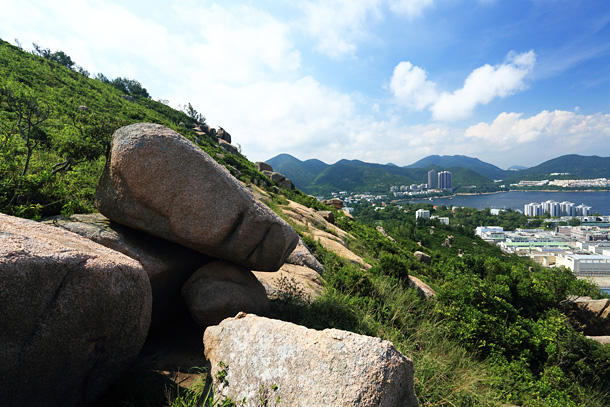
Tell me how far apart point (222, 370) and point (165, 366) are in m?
1.76

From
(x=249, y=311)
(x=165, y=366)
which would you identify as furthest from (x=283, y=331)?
(x=165, y=366)

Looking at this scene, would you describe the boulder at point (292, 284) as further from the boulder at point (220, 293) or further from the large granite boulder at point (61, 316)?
the large granite boulder at point (61, 316)

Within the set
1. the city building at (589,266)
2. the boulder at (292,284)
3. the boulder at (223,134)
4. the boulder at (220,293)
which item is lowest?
the city building at (589,266)

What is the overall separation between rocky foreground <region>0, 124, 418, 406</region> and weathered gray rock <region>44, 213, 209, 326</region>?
0.02 meters

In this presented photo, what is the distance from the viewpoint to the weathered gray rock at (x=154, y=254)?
16.3 feet

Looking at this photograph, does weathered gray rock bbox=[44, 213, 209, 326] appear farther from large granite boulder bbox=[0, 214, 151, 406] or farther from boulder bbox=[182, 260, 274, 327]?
large granite boulder bbox=[0, 214, 151, 406]

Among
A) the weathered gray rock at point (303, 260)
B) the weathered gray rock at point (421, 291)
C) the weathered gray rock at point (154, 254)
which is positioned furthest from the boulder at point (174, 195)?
the weathered gray rock at point (421, 291)

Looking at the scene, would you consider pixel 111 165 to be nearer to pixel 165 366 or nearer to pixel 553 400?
pixel 165 366

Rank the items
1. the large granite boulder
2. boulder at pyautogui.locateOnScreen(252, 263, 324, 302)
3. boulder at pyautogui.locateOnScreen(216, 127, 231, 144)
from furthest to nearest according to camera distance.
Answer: boulder at pyautogui.locateOnScreen(216, 127, 231, 144)
boulder at pyautogui.locateOnScreen(252, 263, 324, 302)
the large granite boulder

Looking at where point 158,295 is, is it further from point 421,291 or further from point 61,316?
point 421,291

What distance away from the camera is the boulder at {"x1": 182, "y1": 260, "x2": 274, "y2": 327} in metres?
5.21

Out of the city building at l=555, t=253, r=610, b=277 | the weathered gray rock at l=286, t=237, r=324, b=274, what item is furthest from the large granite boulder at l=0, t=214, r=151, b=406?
the city building at l=555, t=253, r=610, b=277

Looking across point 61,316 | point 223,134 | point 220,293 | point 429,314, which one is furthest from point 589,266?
point 223,134

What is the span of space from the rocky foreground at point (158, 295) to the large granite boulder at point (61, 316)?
1 centimetres
